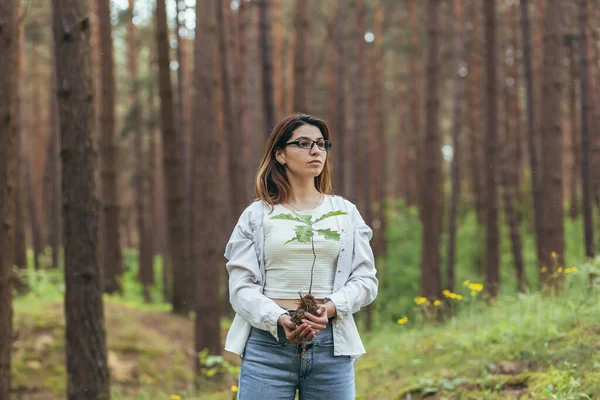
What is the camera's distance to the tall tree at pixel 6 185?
254 inches

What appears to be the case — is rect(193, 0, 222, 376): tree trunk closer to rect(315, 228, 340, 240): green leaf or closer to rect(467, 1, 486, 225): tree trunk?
rect(315, 228, 340, 240): green leaf

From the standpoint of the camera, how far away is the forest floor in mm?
5055

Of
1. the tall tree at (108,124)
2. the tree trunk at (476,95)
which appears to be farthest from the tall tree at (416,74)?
the tall tree at (108,124)

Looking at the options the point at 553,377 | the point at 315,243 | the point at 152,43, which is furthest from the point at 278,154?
the point at 152,43

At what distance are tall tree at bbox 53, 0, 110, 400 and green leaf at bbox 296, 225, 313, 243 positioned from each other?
3.23 meters

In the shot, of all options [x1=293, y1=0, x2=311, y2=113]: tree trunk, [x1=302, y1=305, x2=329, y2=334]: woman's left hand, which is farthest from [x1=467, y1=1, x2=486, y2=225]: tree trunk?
[x1=302, y1=305, x2=329, y2=334]: woman's left hand

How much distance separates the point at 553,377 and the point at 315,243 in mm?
2507

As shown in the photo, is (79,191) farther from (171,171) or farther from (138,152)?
(138,152)

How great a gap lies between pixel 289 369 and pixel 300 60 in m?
9.20

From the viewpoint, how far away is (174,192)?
520 inches

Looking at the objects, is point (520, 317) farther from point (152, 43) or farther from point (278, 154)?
point (152, 43)

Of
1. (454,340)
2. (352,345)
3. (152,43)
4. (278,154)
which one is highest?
(152,43)

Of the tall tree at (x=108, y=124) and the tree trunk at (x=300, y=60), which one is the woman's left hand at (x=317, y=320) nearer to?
the tree trunk at (x=300, y=60)

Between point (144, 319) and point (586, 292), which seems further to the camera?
point (144, 319)
